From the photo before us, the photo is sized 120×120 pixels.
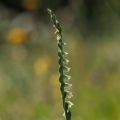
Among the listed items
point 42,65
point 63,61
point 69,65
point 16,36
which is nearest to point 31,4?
point 16,36

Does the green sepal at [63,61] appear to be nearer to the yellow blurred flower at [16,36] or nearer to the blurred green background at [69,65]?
the blurred green background at [69,65]

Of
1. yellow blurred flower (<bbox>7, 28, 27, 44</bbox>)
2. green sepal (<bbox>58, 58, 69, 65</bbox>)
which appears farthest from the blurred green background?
green sepal (<bbox>58, 58, 69, 65</bbox>)

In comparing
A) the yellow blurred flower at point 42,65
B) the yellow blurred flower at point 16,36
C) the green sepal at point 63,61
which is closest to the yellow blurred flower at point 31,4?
the yellow blurred flower at point 16,36

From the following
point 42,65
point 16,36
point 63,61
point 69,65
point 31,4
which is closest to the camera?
point 63,61

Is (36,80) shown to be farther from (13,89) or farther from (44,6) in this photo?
(44,6)

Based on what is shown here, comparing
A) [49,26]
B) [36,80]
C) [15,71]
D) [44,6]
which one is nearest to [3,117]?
[36,80]

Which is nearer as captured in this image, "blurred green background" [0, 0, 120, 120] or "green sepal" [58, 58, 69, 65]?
"green sepal" [58, 58, 69, 65]

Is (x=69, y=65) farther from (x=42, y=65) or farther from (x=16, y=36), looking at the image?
(x=16, y=36)

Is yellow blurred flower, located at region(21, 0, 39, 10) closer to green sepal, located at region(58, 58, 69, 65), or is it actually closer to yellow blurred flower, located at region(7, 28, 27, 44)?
yellow blurred flower, located at region(7, 28, 27, 44)
